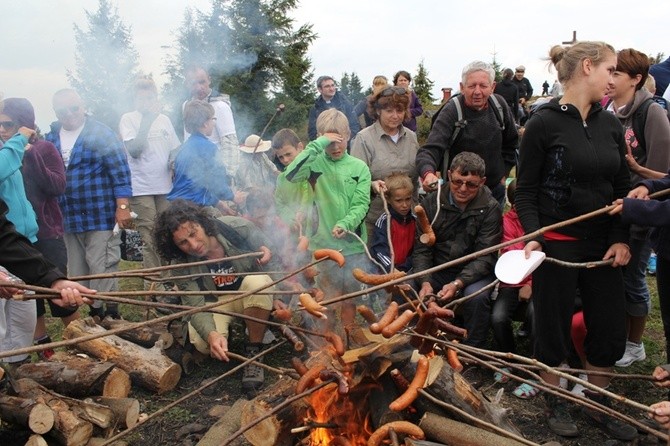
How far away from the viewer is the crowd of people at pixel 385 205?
137 inches

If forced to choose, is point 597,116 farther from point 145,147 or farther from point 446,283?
point 145,147

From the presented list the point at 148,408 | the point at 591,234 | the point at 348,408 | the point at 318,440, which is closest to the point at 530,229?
the point at 591,234

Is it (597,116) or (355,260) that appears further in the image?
(355,260)

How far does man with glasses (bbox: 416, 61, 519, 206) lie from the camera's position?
4.72 meters

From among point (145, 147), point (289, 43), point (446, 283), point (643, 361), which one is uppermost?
point (289, 43)

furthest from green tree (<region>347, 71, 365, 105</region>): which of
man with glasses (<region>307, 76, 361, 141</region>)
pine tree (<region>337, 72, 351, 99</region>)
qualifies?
man with glasses (<region>307, 76, 361, 141</region>)

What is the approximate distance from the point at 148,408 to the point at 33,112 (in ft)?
8.96

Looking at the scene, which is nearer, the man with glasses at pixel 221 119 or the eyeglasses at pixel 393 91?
the eyeglasses at pixel 393 91

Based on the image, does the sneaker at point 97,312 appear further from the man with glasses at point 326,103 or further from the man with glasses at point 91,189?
the man with glasses at point 326,103

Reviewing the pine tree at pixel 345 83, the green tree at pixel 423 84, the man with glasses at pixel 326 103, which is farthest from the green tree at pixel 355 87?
the man with glasses at pixel 326 103

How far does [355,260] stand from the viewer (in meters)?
4.85

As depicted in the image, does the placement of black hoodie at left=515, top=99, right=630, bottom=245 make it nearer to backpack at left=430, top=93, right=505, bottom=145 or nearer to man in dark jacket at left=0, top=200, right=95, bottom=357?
backpack at left=430, top=93, right=505, bottom=145

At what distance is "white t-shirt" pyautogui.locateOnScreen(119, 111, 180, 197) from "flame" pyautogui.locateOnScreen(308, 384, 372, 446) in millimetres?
3882

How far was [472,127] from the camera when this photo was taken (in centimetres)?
487
